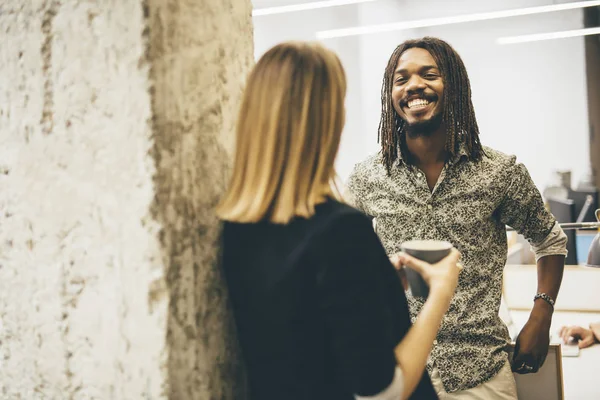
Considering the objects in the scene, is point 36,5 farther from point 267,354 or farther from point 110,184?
point 267,354

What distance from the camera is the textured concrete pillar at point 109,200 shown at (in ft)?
2.44

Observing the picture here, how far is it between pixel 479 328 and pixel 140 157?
3.32ft

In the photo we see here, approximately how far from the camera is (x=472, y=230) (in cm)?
138

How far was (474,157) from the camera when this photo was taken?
1.46 m

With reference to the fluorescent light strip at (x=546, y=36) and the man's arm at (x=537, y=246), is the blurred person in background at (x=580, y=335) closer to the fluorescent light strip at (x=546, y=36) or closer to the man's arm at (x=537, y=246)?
the man's arm at (x=537, y=246)

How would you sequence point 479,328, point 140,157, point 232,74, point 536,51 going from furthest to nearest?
point 536,51 < point 479,328 < point 232,74 < point 140,157

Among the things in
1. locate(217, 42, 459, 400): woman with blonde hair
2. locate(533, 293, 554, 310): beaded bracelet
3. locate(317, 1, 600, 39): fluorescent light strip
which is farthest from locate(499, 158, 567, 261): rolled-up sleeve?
locate(317, 1, 600, 39): fluorescent light strip

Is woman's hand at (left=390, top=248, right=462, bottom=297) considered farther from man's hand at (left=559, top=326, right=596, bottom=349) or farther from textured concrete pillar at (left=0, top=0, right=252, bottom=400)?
man's hand at (left=559, top=326, right=596, bottom=349)

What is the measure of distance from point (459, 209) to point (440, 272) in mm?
569

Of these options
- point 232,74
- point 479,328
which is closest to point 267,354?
point 232,74

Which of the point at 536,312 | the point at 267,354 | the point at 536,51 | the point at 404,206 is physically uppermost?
the point at 536,51

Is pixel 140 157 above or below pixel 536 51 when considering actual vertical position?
below

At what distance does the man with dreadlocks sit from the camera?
1348mm

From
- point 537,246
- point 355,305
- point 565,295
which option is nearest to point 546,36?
point 565,295
